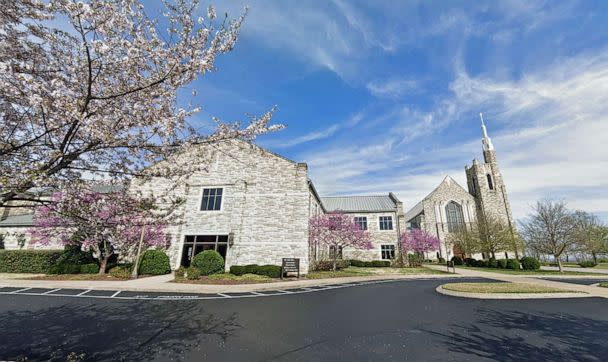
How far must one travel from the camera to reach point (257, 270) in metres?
15.9

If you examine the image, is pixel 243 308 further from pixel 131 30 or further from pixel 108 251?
pixel 108 251

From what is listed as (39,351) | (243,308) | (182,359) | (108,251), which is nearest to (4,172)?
(39,351)

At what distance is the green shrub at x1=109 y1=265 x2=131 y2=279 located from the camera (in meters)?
14.7

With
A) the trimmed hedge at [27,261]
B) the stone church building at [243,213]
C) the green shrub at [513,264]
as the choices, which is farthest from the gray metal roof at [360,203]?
the trimmed hedge at [27,261]

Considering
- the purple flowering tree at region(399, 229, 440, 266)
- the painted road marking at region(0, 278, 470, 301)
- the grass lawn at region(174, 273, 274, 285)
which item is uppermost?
the purple flowering tree at region(399, 229, 440, 266)

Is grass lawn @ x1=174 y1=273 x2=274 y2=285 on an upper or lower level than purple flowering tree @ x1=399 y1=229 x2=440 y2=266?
lower

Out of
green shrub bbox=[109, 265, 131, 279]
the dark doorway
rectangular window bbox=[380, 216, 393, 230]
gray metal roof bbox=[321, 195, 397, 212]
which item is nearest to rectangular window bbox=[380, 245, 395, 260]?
rectangular window bbox=[380, 216, 393, 230]

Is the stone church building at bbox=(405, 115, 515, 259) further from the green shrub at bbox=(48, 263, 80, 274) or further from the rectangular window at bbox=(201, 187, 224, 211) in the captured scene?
the green shrub at bbox=(48, 263, 80, 274)

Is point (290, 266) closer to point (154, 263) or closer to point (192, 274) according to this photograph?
point (192, 274)

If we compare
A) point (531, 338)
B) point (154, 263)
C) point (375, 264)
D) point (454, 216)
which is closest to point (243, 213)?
point (154, 263)

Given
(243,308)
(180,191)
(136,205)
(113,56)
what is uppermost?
(180,191)

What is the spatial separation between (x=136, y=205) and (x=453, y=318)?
8187 mm

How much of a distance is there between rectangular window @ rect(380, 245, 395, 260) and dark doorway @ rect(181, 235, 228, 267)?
2145 cm

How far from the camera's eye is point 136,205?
14.5ft
